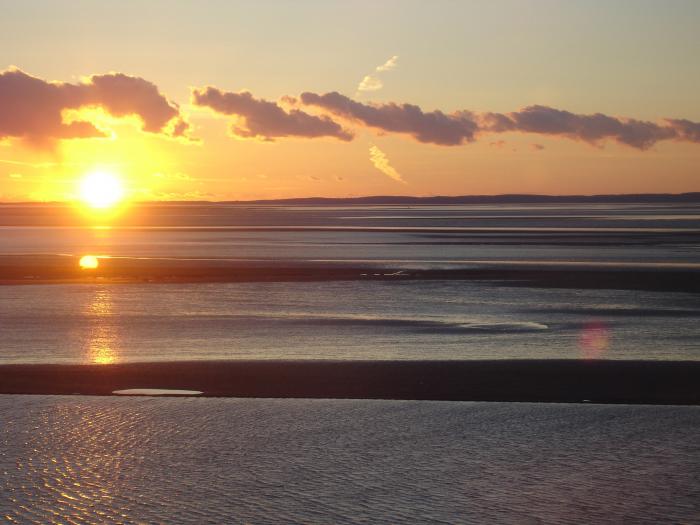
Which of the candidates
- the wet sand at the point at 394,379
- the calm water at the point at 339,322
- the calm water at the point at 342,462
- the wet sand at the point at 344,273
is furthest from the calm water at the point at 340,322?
the calm water at the point at 342,462

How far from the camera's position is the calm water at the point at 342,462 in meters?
8.37

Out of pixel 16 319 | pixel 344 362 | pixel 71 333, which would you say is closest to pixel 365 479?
pixel 344 362

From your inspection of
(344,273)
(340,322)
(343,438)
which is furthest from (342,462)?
(344,273)

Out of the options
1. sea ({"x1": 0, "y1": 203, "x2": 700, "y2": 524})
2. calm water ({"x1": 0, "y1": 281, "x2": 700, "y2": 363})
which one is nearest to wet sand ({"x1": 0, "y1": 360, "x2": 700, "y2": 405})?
sea ({"x1": 0, "y1": 203, "x2": 700, "y2": 524})

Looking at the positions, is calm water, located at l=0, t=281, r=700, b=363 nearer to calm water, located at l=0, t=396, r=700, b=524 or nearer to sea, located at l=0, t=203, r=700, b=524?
sea, located at l=0, t=203, r=700, b=524

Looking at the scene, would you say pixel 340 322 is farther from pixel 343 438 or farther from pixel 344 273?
pixel 344 273

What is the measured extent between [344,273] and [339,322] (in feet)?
50.6

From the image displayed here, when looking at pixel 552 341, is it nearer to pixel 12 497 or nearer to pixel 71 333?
pixel 71 333

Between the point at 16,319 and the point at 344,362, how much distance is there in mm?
10303

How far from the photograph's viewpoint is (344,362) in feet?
53.3

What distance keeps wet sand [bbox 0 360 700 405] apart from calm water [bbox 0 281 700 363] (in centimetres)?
94

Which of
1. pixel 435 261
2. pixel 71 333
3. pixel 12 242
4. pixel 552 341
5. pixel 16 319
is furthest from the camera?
pixel 12 242

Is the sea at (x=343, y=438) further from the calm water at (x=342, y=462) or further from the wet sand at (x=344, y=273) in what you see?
the wet sand at (x=344, y=273)

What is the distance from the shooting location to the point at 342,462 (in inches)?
391
